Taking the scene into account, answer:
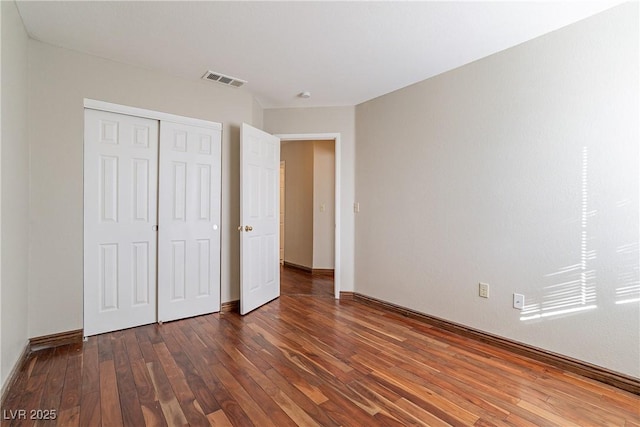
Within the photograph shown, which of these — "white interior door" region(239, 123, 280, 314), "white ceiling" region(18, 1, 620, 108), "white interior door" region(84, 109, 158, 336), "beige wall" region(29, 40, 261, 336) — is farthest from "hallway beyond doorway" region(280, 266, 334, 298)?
"white ceiling" region(18, 1, 620, 108)

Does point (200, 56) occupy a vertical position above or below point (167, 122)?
above

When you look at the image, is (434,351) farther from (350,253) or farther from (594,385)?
(350,253)

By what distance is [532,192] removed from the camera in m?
2.29

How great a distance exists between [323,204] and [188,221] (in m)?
2.48

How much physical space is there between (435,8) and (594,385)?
8.59 ft

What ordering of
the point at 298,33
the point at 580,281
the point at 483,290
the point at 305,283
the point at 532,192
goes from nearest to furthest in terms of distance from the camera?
the point at 580,281, the point at 298,33, the point at 532,192, the point at 483,290, the point at 305,283

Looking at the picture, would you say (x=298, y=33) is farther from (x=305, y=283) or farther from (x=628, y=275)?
(x=305, y=283)

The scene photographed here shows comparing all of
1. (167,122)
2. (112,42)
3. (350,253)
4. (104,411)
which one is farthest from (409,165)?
(104,411)

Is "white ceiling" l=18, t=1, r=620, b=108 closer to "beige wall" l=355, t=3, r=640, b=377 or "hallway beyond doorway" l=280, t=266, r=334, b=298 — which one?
"beige wall" l=355, t=3, r=640, b=377

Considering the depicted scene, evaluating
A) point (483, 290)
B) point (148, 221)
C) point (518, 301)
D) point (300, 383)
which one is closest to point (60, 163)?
point (148, 221)

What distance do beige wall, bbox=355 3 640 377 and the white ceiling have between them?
278 mm

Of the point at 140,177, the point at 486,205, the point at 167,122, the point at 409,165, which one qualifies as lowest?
the point at 486,205

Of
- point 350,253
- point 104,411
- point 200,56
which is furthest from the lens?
point 350,253

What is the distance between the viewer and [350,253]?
3736mm
